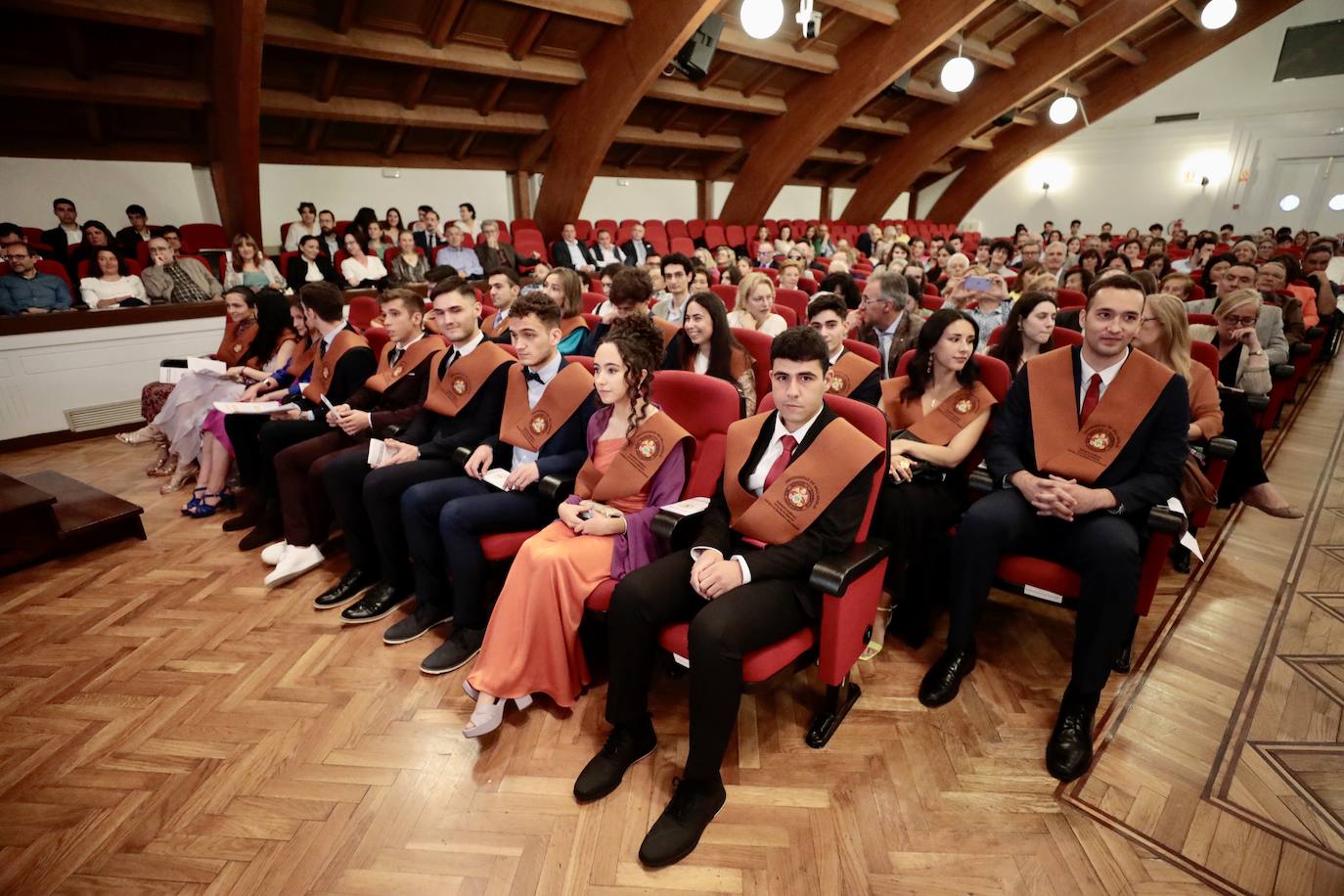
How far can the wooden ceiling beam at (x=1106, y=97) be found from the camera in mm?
10398

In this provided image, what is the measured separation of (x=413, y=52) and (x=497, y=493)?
5.31 meters

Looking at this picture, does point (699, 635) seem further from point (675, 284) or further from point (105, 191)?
point (105, 191)

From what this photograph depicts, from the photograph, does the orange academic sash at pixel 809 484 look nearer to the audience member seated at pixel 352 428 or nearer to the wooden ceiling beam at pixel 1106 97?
the audience member seated at pixel 352 428

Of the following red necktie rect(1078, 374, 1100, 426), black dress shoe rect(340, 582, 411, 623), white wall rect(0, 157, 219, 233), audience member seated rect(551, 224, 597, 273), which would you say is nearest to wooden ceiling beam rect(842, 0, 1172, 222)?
audience member seated rect(551, 224, 597, 273)

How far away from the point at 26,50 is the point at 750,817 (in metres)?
6.87

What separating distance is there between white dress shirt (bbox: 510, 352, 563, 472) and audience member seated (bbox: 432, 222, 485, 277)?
4638 mm

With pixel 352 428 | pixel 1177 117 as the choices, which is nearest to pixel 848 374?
pixel 352 428

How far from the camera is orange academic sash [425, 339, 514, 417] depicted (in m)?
2.34

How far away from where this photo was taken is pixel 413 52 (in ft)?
17.9

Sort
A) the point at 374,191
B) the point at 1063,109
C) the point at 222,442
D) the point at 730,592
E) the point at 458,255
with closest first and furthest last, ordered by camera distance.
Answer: the point at 730,592 < the point at 222,442 < the point at 458,255 < the point at 374,191 < the point at 1063,109

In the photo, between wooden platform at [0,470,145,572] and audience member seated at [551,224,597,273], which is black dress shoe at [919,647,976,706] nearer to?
wooden platform at [0,470,145,572]

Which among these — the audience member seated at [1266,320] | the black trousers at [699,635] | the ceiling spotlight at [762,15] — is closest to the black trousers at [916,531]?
the black trousers at [699,635]

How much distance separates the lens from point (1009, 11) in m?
8.15

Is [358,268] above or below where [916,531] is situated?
above
